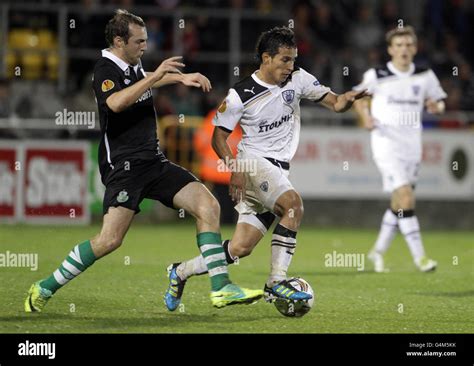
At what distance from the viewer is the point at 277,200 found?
28.1 ft

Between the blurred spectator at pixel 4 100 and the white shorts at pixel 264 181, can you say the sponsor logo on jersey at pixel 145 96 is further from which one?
the blurred spectator at pixel 4 100

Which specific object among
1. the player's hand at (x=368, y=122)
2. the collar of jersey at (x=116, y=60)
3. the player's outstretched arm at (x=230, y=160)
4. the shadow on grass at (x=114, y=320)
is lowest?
the shadow on grass at (x=114, y=320)

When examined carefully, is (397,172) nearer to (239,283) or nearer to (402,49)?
(402,49)

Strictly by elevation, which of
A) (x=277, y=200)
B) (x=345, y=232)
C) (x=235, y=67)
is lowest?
(x=345, y=232)

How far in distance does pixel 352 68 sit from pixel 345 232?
3.88 metres

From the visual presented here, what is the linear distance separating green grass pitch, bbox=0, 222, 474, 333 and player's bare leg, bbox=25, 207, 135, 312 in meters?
0.14

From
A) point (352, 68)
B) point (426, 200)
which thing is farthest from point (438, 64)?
point (426, 200)

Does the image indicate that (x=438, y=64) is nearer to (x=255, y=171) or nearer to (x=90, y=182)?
(x=90, y=182)

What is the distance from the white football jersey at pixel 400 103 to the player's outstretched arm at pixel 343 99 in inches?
146

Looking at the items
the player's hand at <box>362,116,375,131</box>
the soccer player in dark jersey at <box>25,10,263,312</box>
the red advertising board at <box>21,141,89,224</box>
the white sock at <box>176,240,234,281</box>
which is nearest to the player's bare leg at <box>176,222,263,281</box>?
the white sock at <box>176,240,234,281</box>

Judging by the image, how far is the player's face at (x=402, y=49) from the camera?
12.4 meters

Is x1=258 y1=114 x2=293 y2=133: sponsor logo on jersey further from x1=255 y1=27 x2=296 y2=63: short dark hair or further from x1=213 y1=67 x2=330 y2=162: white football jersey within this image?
x1=255 y1=27 x2=296 y2=63: short dark hair

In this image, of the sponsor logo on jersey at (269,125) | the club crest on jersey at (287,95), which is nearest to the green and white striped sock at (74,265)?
the sponsor logo on jersey at (269,125)
